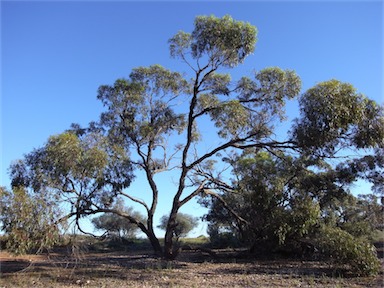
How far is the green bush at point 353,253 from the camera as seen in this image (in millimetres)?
9945

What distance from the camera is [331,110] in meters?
9.96

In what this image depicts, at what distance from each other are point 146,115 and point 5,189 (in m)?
6.65

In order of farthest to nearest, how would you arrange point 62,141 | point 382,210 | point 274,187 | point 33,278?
point 382,210
point 274,187
point 62,141
point 33,278

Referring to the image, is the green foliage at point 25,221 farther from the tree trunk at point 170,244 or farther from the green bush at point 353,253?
the green bush at point 353,253

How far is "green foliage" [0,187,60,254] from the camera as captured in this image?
9.47 metres

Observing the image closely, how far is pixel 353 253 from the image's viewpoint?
9.99m

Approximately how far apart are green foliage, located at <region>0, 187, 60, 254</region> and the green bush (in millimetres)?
7382

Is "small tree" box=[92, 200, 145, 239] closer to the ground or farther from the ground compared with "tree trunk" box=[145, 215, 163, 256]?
farther from the ground

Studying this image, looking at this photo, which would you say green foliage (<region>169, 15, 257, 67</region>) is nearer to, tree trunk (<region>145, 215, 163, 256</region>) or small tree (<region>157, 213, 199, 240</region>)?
tree trunk (<region>145, 215, 163, 256</region>)

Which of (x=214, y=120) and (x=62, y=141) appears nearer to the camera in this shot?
(x=62, y=141)

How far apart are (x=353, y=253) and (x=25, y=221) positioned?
825cm

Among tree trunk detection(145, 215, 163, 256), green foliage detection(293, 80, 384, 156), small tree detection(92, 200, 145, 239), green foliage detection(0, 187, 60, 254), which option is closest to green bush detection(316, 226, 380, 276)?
green foliage detection(293, 80, 384, 156)

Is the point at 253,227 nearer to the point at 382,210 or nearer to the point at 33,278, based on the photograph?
the point at 33,278

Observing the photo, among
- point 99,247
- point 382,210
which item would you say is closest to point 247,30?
point 382,210
